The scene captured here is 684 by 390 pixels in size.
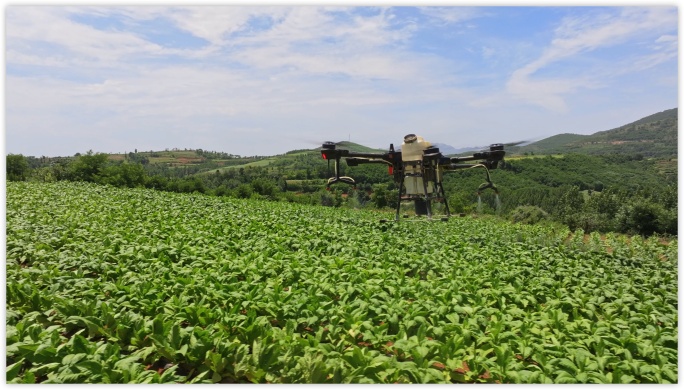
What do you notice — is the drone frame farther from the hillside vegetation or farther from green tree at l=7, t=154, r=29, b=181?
green tree at l=7, t=154, r=29, b=181

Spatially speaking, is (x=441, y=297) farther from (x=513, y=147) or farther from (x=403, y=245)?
(x=513, y=147)

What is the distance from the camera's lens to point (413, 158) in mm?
13492

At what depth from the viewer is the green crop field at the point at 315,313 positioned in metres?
3.59

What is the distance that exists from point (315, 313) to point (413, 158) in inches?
372

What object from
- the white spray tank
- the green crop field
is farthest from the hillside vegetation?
the green crop field

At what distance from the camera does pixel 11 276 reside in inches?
217

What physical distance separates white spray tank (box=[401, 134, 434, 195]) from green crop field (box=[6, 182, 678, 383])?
472 centimetres

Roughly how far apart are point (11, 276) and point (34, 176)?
2634 centimetres

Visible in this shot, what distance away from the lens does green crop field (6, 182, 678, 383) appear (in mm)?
3594

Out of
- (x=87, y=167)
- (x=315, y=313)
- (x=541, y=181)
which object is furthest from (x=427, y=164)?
(x=541, y=181)

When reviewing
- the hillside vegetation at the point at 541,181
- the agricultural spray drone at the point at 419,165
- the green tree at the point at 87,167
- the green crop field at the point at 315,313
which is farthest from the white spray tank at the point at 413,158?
the green tree at the point at 87,167

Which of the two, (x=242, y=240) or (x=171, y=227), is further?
(x=171, y=227)

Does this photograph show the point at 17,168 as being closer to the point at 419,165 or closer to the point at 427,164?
the point at 419,165

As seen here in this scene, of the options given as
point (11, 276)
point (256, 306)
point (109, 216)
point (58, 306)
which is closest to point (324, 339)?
point (256, 306)
